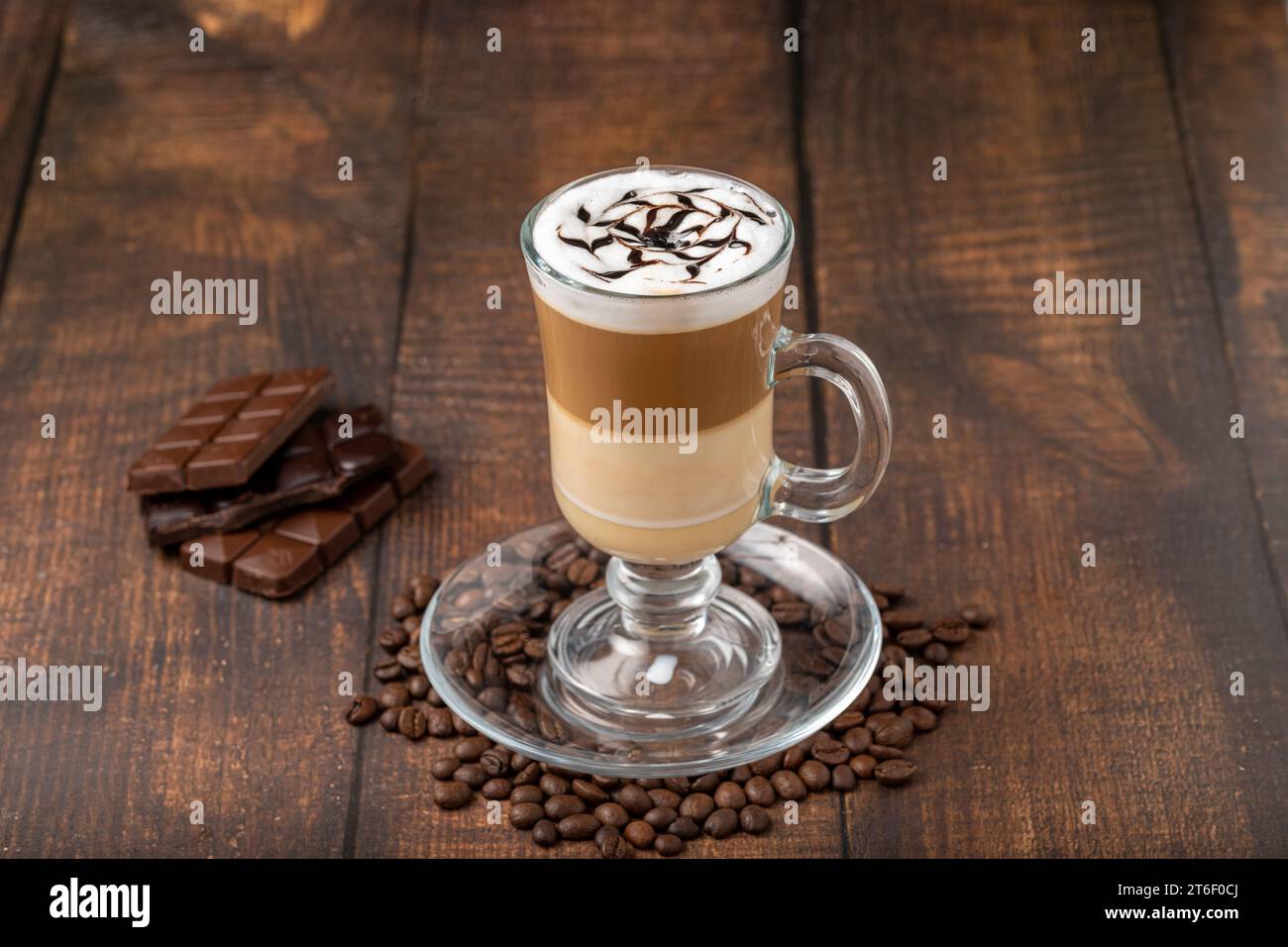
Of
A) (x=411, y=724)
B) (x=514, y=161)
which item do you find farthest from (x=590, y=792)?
(x=514, y=161)

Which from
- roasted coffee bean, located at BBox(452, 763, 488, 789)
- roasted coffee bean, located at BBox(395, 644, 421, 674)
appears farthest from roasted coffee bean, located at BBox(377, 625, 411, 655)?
roasted coffee bean, located at BBox(452, 763, 488, 789)

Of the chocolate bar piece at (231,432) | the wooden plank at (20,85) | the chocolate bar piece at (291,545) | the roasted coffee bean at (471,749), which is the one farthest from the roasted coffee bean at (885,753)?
the wooden plank at (20,85)

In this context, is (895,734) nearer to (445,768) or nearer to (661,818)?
(661,818)

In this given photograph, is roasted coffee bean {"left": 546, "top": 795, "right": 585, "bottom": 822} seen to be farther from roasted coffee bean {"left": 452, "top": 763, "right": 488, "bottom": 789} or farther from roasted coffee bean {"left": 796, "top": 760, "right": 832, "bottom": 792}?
roasted coffee bean {"left": 796, "top": 760, "right": 832, "bottom": 792}

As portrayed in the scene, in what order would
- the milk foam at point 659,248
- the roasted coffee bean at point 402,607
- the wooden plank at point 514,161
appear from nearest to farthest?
the milk foam at point 659,248 < the roasted coffee bean at point 402,607 < the wooden plank at point 514,161

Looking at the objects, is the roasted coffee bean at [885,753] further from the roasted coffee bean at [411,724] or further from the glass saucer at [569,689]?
the roasted coffee bean at [411,724]
